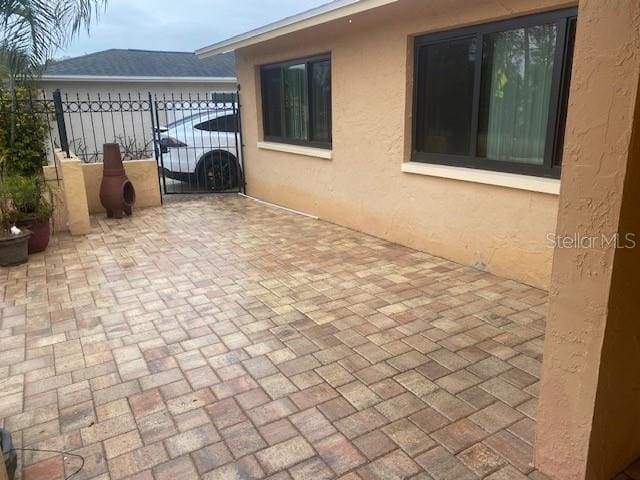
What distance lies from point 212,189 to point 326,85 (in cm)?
377

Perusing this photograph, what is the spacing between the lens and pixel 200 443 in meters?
2.28

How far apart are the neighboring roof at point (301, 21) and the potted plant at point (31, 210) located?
3625 millimetres

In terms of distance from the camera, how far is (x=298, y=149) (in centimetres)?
727

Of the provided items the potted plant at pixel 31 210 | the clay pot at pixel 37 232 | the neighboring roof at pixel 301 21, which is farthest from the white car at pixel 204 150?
the clay pot at pixel 37 232

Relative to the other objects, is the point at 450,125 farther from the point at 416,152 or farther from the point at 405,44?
the point at 405,44

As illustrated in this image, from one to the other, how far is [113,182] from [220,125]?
9.21 feet

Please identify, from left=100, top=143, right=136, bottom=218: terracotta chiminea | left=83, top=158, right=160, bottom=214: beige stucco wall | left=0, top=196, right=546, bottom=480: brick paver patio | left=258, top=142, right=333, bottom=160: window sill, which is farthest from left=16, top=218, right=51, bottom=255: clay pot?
left=258, top=142, right=333, bottom=160: window sill

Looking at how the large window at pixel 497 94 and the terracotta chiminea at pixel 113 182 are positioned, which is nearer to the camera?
the large window at pixel 497 94

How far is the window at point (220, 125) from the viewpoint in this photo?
9258mm

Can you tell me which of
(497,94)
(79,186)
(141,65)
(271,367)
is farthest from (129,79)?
(271,367)

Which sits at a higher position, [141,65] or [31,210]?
[141,65]

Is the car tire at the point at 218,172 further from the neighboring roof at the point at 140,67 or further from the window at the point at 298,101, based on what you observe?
the neighboring roof at the point at 140,67

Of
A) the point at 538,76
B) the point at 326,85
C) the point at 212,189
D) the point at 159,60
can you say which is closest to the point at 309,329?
the point at 538,76

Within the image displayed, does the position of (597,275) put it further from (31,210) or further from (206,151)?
(206,151)
